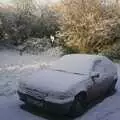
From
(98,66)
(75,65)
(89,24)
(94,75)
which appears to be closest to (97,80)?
(94,75)

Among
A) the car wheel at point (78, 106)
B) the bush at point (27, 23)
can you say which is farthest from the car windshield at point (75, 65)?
the bush at point (27, 23)

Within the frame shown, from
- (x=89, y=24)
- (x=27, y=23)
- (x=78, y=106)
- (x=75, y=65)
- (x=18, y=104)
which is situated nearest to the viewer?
(x=78, y=106)

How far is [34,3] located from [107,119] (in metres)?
11.6

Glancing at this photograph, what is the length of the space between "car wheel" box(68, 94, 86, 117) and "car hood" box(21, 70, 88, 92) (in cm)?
40

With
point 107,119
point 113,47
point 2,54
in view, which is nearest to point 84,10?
point 113,47

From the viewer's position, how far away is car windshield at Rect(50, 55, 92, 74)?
9.35m

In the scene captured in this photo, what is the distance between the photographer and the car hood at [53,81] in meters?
8.20

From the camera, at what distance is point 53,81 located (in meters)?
8.49

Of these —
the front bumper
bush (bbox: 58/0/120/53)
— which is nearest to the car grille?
the front bumper

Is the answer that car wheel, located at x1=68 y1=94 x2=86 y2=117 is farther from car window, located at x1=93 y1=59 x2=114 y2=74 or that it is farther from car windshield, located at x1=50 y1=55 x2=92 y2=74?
car window, located at x1=93 y1=59 x2=114 y2=74

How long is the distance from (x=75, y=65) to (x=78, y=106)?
1542mm

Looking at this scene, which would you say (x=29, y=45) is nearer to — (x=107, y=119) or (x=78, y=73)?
(x=78, y=73)

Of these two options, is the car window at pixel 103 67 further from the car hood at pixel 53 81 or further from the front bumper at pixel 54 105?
the front bumper at pixel 54 105

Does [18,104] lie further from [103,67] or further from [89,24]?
[89,24]
